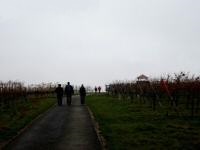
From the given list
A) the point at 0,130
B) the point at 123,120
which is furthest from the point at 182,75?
the point at 0,130

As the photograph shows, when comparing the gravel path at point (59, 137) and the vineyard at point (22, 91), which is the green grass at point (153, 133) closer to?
the gravel path at point (59, 137)

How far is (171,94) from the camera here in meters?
30.8

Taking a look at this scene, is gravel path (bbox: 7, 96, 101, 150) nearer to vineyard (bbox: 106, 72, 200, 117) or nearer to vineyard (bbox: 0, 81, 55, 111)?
vineyard (bbox: 106, 72, 200, 117)

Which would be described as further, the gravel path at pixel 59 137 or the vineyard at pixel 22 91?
the vineyard at pixel 22 91

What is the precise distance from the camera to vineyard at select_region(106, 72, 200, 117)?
27.0 m

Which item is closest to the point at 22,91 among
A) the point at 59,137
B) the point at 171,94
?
the point at 171,94

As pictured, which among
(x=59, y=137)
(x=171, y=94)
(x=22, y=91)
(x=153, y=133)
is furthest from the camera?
(x=22, y=91)

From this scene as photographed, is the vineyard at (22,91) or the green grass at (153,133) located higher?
the vineyard at (22,91)

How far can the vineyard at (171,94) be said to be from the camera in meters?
27.0

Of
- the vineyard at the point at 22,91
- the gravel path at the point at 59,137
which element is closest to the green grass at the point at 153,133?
the gravel path at the point at 59,137

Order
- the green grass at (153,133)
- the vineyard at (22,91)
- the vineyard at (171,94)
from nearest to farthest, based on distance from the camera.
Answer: the green grass at (153,133), the vineyard at (171,94), the vineyard at (22,91)

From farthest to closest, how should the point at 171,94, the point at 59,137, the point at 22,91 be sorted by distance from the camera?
1. the point at 22,91
2. the point at 171,94
3. the point at 59,137

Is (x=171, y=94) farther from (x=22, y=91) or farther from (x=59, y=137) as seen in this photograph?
(x=22, y=91)

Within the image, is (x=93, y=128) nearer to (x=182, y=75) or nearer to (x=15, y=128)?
(x=15, y=128)
